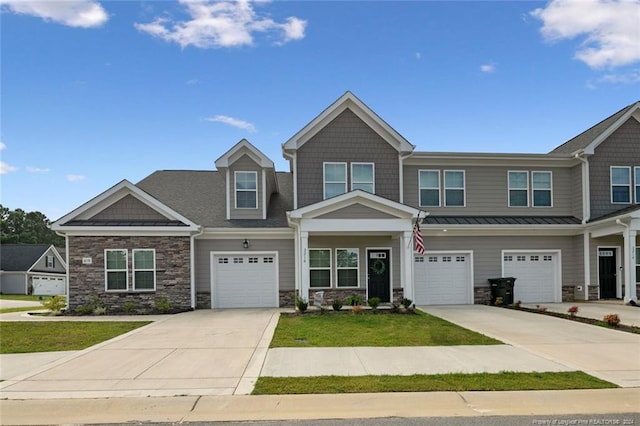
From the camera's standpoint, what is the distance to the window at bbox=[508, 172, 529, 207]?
61.4 feet

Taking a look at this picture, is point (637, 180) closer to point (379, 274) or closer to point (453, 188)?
point (453, 188)

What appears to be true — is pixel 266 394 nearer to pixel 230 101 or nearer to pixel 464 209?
pixel 464 209

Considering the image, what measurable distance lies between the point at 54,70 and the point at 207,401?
48.7 feet

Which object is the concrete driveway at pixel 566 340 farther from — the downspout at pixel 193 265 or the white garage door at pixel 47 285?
the white garage door at pixel 47 285

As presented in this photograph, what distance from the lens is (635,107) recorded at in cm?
1820

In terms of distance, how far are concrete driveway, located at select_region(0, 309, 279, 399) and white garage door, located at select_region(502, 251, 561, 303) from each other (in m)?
11.1

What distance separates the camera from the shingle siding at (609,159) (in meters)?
18.4

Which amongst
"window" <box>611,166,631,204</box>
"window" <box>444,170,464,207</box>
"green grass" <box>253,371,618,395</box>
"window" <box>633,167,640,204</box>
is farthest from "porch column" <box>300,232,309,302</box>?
"window" <box>633,167,640,204</box>

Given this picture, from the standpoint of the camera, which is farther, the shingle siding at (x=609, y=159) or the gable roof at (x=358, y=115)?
the shingle siding at (x=609, y=159)

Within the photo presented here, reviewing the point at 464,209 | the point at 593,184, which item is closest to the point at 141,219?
the point at 464,209

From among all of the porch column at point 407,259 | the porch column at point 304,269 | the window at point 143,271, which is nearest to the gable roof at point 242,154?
the porch column at point 304,269

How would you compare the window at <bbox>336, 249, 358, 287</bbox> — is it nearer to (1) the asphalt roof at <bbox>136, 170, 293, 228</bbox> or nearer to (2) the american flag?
(1) the asphalt roof at <bbox>136, 170, 293, 228</bbox>

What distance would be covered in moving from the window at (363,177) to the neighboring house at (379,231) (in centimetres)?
4

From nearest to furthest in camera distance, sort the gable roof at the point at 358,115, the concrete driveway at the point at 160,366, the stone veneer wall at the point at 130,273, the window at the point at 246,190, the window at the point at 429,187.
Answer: the concrete driveway at the point at 160,366 → the stone veneer wall at the point at 130,273 → the gable roof at the point at 358,115 → the window at the point at 246,190 → the window at the point at 429,187
